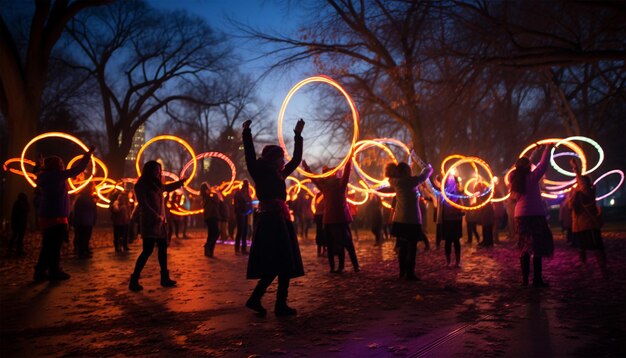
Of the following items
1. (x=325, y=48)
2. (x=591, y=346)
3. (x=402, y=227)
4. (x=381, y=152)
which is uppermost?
(x=325, y=48)

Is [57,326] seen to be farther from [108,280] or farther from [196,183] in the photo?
[196,183]

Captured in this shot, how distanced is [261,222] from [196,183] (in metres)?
47.5

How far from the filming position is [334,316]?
6164 mm

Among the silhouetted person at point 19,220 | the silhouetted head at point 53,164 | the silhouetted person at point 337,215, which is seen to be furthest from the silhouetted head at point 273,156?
the silhouetted person at point 19,220

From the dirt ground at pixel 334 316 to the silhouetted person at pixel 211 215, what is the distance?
3.56m

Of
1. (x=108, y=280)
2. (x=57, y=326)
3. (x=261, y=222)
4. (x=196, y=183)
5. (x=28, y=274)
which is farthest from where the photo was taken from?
(x=196, y=183)

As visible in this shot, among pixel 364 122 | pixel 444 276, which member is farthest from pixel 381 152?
pixel 444 276

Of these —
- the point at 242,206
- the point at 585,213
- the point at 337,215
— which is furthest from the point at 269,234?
the point at 242,206

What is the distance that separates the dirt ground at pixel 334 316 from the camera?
480cm

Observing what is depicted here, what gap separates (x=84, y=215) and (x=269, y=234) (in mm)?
9440

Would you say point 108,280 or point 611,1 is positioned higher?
point 611,1

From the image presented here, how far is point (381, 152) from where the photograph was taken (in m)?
24.8

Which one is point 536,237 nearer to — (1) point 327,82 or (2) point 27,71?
(1) point 327,82

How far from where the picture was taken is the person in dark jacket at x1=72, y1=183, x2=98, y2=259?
14.0 m
